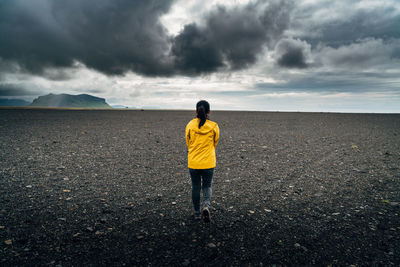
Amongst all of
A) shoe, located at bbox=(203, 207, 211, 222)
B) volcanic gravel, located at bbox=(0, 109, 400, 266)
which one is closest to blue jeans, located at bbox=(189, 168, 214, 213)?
shoe, located at bbox=(203, 207, 211, 222)

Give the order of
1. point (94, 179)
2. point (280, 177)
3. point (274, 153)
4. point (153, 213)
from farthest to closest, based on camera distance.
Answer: point (274, 153), point (280, 177), point (94, 179), point (153, 213)

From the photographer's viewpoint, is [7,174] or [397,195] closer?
[397,195]

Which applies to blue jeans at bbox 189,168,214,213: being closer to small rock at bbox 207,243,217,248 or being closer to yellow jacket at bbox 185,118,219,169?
yellow jacket at bbox 185,118,219,169

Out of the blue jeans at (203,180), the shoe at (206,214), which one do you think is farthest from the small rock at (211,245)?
the blue jeans at (203,180)

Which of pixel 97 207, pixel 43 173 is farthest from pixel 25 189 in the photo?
pixel 97 207

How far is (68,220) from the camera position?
5352 mm

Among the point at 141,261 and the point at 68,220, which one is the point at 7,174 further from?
the point at 141,261

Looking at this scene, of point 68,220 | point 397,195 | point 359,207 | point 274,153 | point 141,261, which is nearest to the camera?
point 141,261

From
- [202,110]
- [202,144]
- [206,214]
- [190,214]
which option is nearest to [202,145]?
[202,144]

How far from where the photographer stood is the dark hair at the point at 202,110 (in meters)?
4.86

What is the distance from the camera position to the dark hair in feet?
15.9

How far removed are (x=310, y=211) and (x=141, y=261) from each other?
443 cm

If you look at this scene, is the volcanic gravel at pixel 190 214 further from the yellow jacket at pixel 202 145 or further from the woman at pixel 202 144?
the yellow jacket at pixel 202 145

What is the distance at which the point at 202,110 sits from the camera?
15.9 feet
